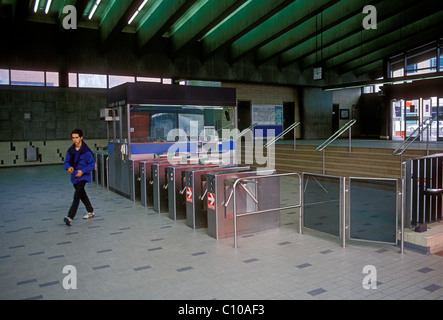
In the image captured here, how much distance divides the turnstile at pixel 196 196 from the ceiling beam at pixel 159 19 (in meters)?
6.53

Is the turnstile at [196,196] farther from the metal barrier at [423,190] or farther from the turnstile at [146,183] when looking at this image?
the metal barrier at [423,190]

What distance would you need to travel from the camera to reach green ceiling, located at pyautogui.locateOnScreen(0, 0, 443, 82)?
11.2 meters

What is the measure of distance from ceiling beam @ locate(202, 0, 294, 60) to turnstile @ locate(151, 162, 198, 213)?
6.86 meters

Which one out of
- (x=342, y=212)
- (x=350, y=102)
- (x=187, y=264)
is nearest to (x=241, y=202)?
(x=342, y=212)

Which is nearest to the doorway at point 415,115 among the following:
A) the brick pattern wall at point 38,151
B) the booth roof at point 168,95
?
the booth roof at point 168,95

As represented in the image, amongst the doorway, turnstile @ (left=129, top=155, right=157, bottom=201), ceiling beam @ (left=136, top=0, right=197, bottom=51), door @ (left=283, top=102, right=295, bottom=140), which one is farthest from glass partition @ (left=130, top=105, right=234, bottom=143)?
door @ (left=283, top=102, right=295, bottom=140)

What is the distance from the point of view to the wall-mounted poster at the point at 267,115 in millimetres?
17812

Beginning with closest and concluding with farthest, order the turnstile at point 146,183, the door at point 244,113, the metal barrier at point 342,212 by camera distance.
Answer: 1. the metal barrier at point 342,212
2. the turnstile at point 146,183
3. the door at point 244,113

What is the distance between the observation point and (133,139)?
307 inches

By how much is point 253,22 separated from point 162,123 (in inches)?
221

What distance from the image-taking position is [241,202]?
16.5 ft

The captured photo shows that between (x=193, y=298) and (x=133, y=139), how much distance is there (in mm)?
5295

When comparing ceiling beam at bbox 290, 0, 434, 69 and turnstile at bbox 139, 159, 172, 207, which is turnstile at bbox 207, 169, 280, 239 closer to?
turnstile at bbox 139, 159, 172, 207

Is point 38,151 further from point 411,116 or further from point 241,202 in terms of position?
point 411,116
